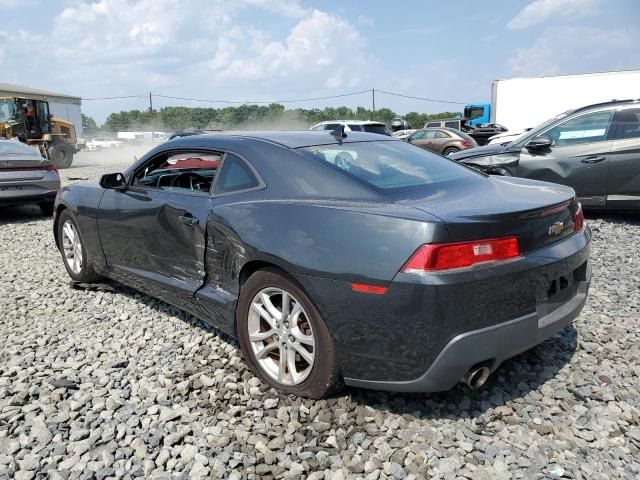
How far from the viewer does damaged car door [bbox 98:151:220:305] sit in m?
3.26

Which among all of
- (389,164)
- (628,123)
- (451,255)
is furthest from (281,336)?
(628,123)

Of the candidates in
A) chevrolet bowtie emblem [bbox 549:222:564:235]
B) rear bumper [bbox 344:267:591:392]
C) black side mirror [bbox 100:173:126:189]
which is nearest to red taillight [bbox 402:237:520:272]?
rear bumper [bbox 344:267:591:392]

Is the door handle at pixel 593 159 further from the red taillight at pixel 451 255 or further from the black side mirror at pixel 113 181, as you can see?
the black side mirror at pixel 113 181

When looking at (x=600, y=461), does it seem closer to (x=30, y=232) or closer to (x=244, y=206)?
(x=244, y=206)

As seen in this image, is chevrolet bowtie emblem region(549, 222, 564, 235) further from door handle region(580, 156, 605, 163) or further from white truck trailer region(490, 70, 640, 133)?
white truck trailer region(490, 70, 640, 133)

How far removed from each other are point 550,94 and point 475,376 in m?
24.4

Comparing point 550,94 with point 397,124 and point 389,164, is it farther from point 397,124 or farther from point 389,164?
point 389,164

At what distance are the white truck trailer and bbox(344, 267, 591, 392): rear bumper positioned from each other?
2111 centimetres

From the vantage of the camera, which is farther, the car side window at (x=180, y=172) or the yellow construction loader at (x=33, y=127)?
the yellow construction loader at (x=33, y=127)

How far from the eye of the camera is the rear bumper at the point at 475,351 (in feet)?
7.32

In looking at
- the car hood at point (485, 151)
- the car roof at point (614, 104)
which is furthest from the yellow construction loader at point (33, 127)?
the car roof at point (614, 104)

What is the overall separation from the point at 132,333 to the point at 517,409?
Result: 2556mm

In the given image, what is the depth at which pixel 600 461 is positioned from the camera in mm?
2213

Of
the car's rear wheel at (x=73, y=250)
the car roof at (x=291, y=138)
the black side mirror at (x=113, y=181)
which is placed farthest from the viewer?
the car's rear wheel at (x=73, y=250)
